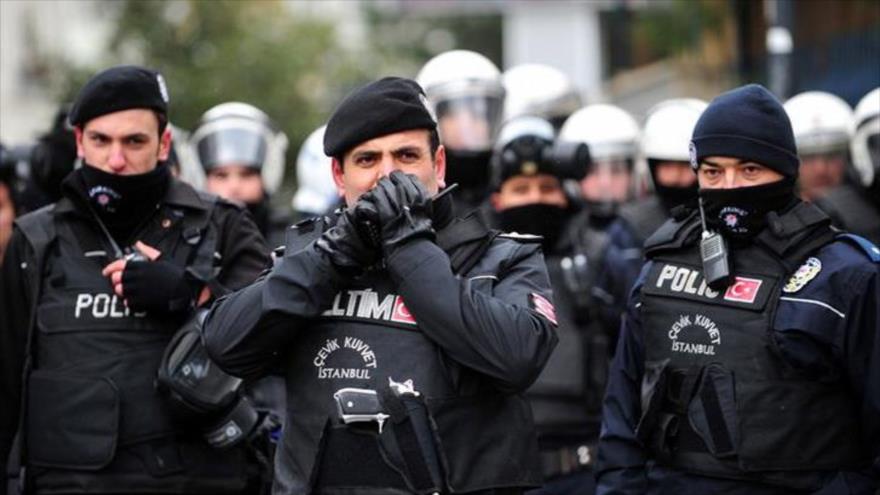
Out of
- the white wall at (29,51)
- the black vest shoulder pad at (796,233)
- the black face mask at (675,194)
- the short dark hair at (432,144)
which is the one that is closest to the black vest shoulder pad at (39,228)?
the short dark hair at (432,144)

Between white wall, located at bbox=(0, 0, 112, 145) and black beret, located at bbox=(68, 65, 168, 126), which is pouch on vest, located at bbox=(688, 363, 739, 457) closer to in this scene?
black beret, located at bbox=(68, 65, 168, 126)

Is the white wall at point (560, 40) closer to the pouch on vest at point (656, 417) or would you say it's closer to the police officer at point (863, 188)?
the police officer at point (863, 188)

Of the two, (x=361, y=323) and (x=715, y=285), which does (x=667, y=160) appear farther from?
(x=361, y=323)

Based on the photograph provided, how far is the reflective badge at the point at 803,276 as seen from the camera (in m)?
5.84

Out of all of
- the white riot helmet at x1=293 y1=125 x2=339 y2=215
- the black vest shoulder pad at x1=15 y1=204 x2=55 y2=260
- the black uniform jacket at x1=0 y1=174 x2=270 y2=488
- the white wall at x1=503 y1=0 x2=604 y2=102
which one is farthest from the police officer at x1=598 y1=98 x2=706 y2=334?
the white wall at x1=503 y1=0 x2=604 y2=102

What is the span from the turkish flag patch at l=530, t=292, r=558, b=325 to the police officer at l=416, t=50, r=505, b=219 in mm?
4311

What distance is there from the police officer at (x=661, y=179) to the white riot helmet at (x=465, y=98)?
0.85m

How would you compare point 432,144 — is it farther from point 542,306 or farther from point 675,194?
point 675,194

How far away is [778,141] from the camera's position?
19.8 ft

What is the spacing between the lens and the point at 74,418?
6590 millimetres

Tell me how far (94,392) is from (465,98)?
→ 4162 millimetres

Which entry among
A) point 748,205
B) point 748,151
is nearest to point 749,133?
point 748,151

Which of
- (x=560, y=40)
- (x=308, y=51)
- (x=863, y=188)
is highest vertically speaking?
(x=863, y=188)

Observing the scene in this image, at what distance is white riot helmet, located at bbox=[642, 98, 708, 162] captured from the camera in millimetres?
9656
